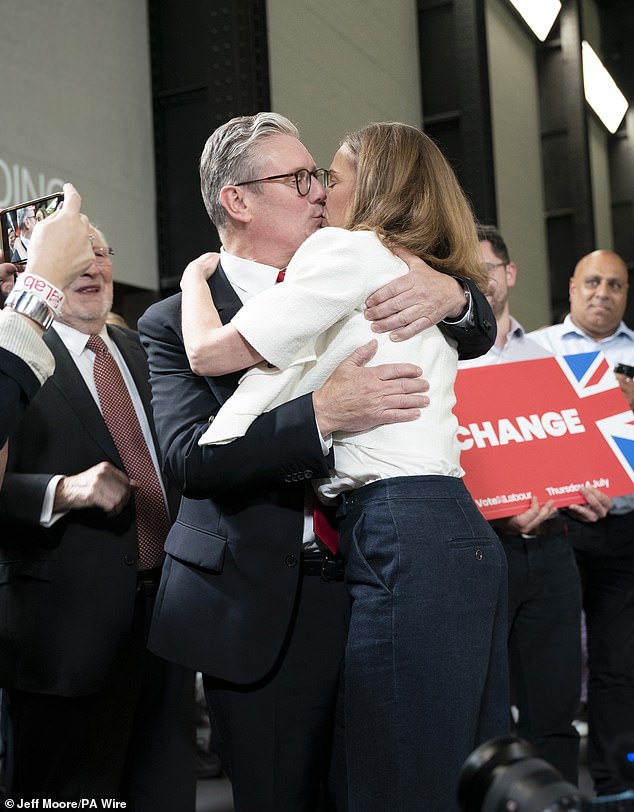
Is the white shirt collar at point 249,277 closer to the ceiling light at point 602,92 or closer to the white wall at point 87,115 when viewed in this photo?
the white wall at point 87,115

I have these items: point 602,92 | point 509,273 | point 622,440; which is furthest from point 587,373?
point 602,92

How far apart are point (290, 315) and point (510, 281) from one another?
2.16 m

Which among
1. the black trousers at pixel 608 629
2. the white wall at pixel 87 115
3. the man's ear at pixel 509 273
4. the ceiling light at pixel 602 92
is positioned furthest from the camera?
the ceiling light at pixel 602 92

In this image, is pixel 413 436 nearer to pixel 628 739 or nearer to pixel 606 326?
pixel 628 739

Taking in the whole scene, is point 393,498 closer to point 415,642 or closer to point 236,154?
point 415,642

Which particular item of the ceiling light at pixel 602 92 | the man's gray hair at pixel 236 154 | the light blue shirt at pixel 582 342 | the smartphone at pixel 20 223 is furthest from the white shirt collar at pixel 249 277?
the ceiling light at pixel 602 92

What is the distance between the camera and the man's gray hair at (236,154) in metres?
2.14

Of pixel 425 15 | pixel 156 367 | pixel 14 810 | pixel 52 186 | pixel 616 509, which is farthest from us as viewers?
pixel 425 15

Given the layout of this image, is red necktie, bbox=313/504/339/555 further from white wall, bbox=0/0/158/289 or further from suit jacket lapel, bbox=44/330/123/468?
white wall, bbox=0/0/158/289

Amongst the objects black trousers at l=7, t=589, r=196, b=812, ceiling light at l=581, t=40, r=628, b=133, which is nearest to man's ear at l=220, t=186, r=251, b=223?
black trousers at l=7, t=589, r=196, b=812

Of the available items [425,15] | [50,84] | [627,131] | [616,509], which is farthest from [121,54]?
[627,131]

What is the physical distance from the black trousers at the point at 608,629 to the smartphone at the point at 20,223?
2248mm

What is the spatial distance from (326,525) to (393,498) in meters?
0.25

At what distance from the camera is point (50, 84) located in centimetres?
628
